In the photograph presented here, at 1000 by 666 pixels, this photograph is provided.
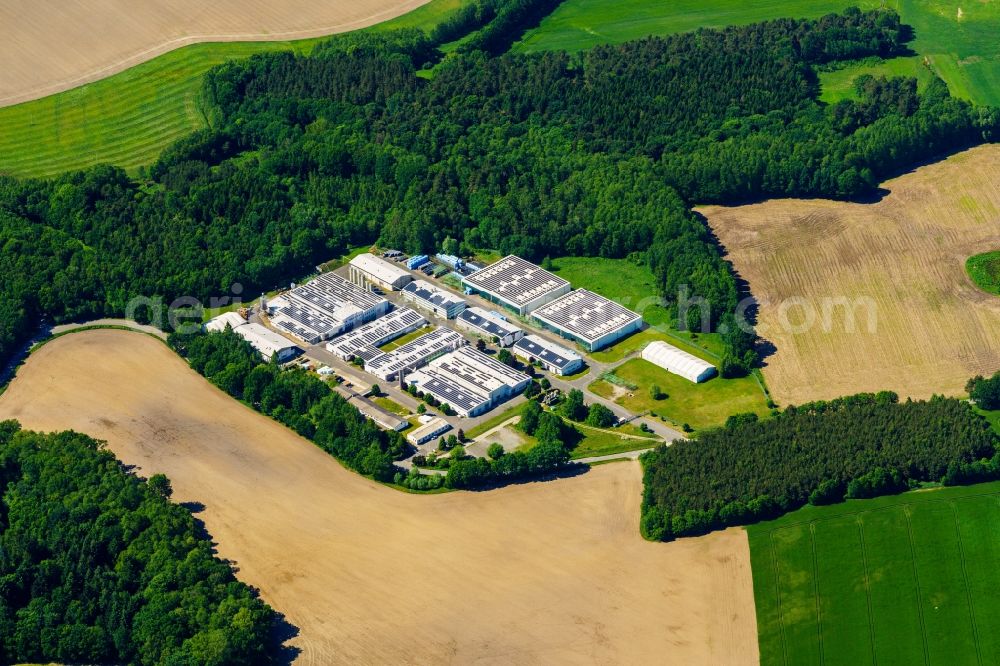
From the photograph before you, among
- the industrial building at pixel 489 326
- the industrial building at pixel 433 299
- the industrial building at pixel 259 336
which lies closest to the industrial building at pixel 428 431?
the industrial building at pixel 489 326

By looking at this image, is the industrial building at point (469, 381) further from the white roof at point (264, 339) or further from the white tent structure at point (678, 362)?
the white roof at point (264, 339)

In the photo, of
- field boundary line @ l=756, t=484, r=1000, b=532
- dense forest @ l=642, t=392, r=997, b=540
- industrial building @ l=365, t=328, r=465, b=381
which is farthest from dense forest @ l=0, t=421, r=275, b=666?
field boundary line @ l=756, t=484, r=1000, b=532

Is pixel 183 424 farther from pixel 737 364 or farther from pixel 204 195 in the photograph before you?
pixel 737 364

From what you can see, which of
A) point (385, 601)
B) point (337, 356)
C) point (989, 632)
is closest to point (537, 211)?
point (337, 356)

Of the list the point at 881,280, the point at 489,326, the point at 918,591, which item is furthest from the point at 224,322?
the point at 918,591

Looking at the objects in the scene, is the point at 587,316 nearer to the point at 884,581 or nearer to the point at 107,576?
the point at 884,581

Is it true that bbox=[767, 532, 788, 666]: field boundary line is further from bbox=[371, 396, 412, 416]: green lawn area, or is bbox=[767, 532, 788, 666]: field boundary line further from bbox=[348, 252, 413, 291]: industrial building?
bbox=[348, 252, 413, 291]: industrial building
